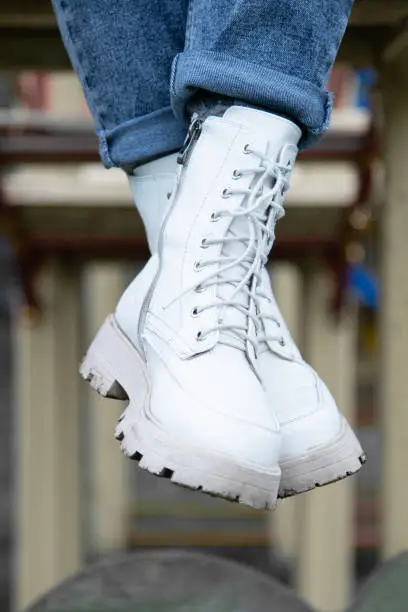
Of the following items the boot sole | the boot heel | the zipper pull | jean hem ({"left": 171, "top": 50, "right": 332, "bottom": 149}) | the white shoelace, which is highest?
jean hem ({"left": 171, "top": 50, "right": 332, "bottom": 149})

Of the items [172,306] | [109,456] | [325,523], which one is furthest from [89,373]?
[109,456]

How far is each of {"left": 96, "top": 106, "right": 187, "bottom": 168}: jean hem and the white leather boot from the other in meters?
0.03

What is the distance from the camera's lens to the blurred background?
1052 millimetres

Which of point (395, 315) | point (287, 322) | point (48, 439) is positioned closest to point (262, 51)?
point (395, 315)

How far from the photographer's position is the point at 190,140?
0.62 m

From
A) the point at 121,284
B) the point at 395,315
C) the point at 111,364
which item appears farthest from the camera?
the point at 121,284

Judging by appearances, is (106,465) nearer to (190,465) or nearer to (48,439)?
(48,439)

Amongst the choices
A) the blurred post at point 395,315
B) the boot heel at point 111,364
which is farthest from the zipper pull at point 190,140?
the blurred post at point 395,315

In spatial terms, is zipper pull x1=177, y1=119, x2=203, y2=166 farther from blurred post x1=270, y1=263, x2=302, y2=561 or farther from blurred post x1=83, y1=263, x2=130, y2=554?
blurred post x1=270, y1=263, x2=302, y2=561

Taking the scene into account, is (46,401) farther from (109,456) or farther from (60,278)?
(109,456)

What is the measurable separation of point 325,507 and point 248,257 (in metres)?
1.82

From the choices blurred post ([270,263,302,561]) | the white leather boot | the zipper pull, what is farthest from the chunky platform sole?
blurred post ([270,263,302,561])

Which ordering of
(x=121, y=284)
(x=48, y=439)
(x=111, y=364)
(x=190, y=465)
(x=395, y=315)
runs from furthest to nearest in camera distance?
(x=121, y=284) < (x=48, y=439) < (x=395, y=315) < (x=111, y=364) < (x=190, y=465)

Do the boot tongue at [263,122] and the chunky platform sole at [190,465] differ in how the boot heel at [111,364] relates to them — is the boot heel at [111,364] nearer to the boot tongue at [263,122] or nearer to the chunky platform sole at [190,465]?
the chunky platform sole at [190,465]
